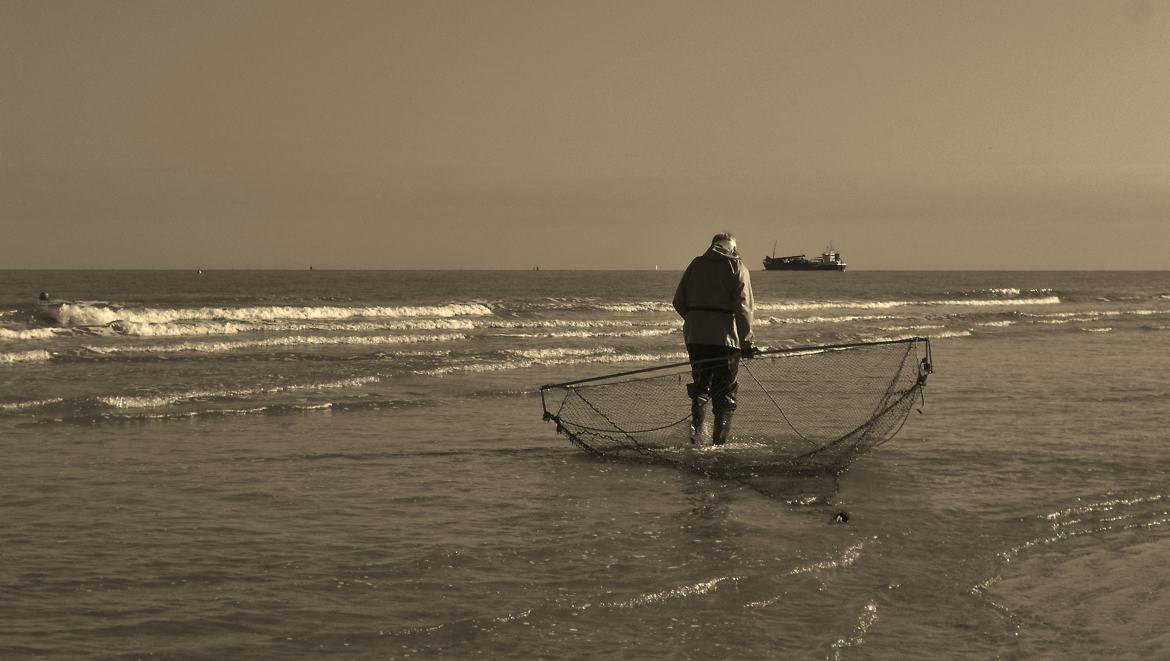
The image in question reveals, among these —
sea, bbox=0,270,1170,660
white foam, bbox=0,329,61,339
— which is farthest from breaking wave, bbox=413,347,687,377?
white foam, bbox=0,329,61,339

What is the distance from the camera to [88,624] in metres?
4.96

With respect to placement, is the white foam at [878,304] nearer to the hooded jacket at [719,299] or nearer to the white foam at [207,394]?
the white foam at [207,394]

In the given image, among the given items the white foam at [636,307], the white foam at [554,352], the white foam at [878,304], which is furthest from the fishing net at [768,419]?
the white foam at [878,304]

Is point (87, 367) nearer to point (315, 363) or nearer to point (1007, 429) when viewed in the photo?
point (315, 363)

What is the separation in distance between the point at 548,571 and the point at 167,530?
2.33m

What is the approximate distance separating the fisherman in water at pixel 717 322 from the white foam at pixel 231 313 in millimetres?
24485

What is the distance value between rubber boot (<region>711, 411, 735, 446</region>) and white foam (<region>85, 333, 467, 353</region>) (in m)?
13.8

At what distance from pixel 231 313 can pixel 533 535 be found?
3002 centimetres

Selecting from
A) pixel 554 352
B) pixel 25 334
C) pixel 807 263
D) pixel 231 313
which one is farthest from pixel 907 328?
pixel 807 263

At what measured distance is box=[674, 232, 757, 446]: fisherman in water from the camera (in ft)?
30.9

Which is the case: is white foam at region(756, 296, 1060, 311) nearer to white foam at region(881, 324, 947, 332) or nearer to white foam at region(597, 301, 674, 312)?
white foam at region(597, 301, 674, 312)

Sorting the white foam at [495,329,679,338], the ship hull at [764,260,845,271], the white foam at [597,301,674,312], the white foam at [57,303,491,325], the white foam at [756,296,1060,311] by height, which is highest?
the ship hull at [764,260,845,271]

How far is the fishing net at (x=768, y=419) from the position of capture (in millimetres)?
9211

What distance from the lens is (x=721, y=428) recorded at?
32.2 ft
